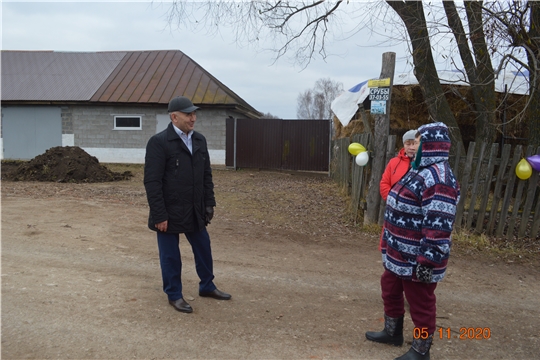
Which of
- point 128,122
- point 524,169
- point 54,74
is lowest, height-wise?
point 524,169

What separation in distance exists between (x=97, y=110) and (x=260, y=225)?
14723mm

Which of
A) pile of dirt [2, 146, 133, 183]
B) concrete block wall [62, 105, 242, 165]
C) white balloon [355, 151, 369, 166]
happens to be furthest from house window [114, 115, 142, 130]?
white balloon [355, 151, 369, 166]

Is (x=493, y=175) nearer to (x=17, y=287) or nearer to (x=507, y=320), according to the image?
(x=507, y=320)

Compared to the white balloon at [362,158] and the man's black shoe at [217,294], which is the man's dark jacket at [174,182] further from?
the white balloon at [362,158]

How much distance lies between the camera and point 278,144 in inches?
698

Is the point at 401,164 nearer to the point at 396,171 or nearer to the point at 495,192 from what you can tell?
the point at 396,171

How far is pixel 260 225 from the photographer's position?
7477mm

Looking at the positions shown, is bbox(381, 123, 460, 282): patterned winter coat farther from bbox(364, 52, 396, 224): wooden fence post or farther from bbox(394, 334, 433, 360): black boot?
bbox(364, 52, 396, 224): wooden fence post

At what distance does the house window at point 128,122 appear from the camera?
19266 millimetres

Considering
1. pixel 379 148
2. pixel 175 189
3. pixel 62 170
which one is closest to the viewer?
pixel 175 189

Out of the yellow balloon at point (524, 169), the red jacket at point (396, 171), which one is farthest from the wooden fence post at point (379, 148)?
the red jacket at point (396, 171)

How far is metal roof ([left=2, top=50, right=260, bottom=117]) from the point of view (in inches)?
749

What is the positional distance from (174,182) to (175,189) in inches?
2.5

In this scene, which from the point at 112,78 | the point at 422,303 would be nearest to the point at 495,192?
the point at 422,303
